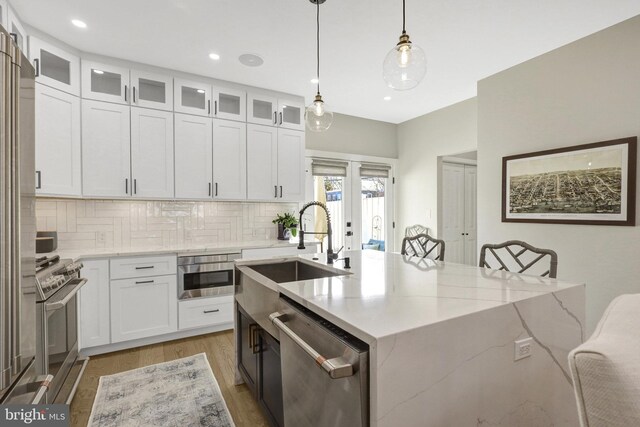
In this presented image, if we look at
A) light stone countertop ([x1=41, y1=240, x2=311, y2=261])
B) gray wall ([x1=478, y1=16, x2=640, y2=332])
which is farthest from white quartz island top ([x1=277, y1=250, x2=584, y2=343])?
light stone countertop ([x1=41, y1=240, x2=311, y2=261])

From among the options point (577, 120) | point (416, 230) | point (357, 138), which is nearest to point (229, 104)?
point (357, 138)

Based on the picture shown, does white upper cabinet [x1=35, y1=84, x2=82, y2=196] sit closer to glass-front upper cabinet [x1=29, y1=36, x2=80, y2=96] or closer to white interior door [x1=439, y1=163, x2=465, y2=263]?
glass-front upper cabinet [x1=29, y1=36, x2=80, y2=96]

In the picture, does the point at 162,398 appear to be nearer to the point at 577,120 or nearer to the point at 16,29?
the point at 16,29

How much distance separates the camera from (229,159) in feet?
12.2

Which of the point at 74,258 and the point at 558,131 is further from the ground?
the point at 558,131

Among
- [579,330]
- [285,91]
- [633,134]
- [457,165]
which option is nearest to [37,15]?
[285,91]

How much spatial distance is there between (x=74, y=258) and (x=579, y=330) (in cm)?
342

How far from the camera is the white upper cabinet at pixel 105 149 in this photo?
3.00 meters

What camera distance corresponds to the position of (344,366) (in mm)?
903

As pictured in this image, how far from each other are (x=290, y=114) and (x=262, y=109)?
387mm

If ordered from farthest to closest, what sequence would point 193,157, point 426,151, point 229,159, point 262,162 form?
point 426,151, point 262,162, point 229,159, point 193,157

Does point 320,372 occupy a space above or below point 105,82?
below

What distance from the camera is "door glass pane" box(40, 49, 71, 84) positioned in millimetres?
2703

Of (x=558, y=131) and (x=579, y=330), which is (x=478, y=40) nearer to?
(x=558, y=131)
